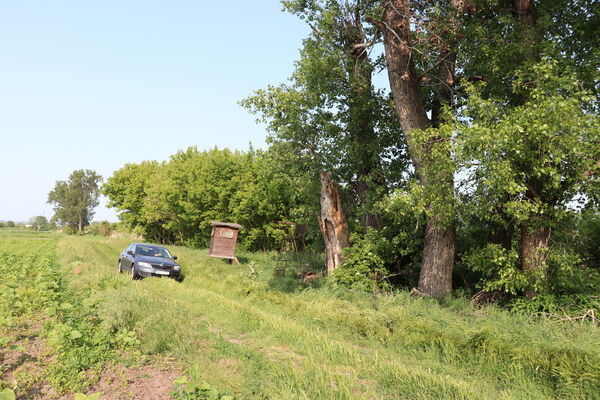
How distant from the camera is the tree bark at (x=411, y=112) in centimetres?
1034

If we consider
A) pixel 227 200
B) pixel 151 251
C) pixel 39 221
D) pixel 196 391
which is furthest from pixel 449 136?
pixel 39 221

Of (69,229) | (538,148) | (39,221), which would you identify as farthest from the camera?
(39,221)

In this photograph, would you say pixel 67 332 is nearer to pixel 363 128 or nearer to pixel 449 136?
pixel 449 136

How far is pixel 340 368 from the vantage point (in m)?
5.52

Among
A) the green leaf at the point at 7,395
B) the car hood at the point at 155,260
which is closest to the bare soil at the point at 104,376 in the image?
the green leaf at the point at 7,395

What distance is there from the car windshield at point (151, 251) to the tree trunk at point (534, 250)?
541 inches

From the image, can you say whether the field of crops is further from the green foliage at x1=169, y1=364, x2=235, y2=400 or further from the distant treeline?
the distant treeline

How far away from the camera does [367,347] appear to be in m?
6.93

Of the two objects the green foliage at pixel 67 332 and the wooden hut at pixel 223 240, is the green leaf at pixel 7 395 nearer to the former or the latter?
the green foliage at pixel 67 332

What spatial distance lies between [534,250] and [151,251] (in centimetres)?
1455

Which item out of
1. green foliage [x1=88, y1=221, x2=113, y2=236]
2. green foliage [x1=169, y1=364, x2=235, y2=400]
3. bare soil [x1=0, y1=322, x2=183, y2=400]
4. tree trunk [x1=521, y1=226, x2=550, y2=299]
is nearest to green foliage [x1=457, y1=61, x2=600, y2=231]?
tree trunk [x1=521, y1=226, x2=550, y2=299]

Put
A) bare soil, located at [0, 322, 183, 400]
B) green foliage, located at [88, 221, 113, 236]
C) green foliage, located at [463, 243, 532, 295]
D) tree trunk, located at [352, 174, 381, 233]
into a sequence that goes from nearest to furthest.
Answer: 1. bare soil, located at [0, 322, 183, 400]
2. green foliage, located at [463, 243, 532, 295]
3. tree trunk, located at [352, 174, 381, 233]
4. green foliage, located at [88, 221, 113, 236]

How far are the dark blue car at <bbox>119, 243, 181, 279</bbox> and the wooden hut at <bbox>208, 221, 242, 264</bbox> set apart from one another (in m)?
4.69

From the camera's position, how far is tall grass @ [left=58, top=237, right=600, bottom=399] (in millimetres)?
4785
